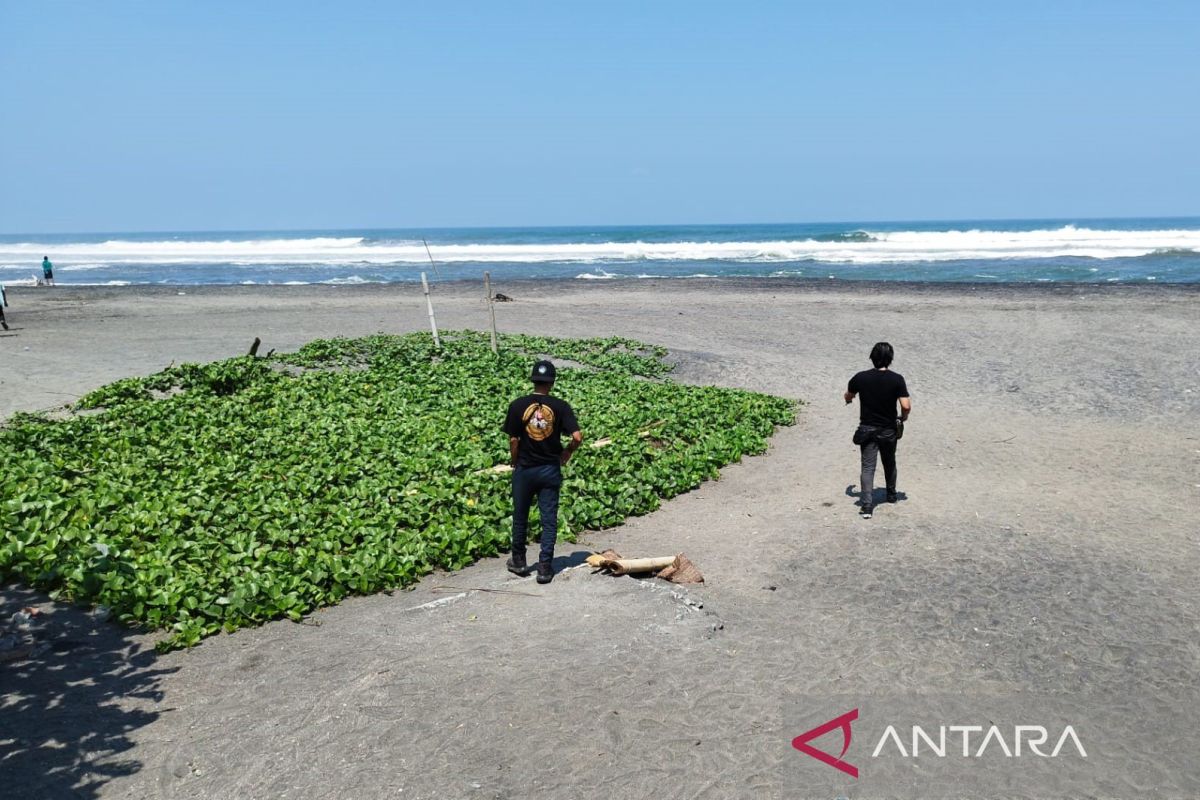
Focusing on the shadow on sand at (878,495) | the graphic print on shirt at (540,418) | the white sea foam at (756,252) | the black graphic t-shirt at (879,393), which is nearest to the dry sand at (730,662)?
the shadow on sand at (878,495)

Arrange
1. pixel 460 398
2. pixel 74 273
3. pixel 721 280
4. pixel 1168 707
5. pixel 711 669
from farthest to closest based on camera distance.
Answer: pixel 74 273 < pixel 721 280 < pixel 460 398 < pixel 711 669 < pixel 1168 707

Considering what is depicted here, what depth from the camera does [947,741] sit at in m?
6.32

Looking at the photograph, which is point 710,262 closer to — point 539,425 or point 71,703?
point 539,425

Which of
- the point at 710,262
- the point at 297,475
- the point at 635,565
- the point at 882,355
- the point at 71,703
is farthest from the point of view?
the point at 710,262

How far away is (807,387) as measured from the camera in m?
20.2

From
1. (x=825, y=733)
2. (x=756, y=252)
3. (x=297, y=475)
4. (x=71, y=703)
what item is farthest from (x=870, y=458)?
(x=756, y=252)

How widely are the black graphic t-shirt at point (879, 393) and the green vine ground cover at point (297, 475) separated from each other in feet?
9.00

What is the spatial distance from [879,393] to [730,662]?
16.3 ft

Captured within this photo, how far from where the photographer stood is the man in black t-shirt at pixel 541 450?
8688 mm

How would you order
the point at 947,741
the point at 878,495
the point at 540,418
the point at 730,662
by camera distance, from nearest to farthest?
the point at 947,741 → the point at 730,662 → the point at 540,418 → the point at 878,495

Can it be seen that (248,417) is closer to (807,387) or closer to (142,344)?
(807,387)

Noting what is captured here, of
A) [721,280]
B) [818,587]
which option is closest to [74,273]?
[721,280]

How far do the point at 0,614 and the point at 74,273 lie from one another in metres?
71.6

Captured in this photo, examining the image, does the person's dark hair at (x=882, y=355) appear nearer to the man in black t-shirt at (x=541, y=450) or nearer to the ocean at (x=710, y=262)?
the man in black t-shirt at (x=541, y=450)
